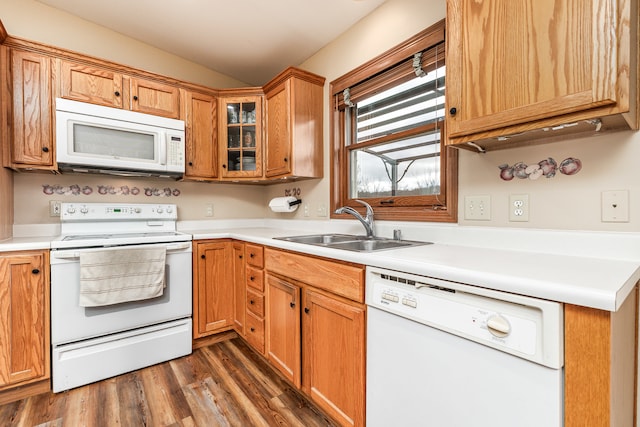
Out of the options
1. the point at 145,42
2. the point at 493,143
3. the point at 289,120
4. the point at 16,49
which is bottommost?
the point at 493,143

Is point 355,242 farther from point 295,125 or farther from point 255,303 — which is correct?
point 295,125

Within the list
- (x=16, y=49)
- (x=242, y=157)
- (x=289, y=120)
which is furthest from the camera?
(x=242, y=157)

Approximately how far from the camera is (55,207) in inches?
83.8

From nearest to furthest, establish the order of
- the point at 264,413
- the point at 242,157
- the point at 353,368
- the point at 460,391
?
the point at 460,391, the point at 353,368, the point at 264,413, the point at 242,157

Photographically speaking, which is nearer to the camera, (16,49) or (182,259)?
(16,49)

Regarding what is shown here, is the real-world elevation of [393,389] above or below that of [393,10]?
below

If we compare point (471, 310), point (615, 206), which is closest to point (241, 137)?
point (471, 310)

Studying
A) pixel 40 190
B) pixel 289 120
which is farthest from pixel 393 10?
pixel 40 190

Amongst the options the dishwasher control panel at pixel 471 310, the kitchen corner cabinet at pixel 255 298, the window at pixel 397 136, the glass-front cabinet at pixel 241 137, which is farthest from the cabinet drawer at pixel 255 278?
the dishwasher control panel at pixel 471 310

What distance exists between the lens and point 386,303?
3.62 ft

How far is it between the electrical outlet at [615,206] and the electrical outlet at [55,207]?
10.2 ft

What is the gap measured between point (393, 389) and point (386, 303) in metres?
0.31

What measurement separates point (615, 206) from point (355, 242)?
1154mm

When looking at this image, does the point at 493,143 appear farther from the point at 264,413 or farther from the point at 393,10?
the point at 264,413
